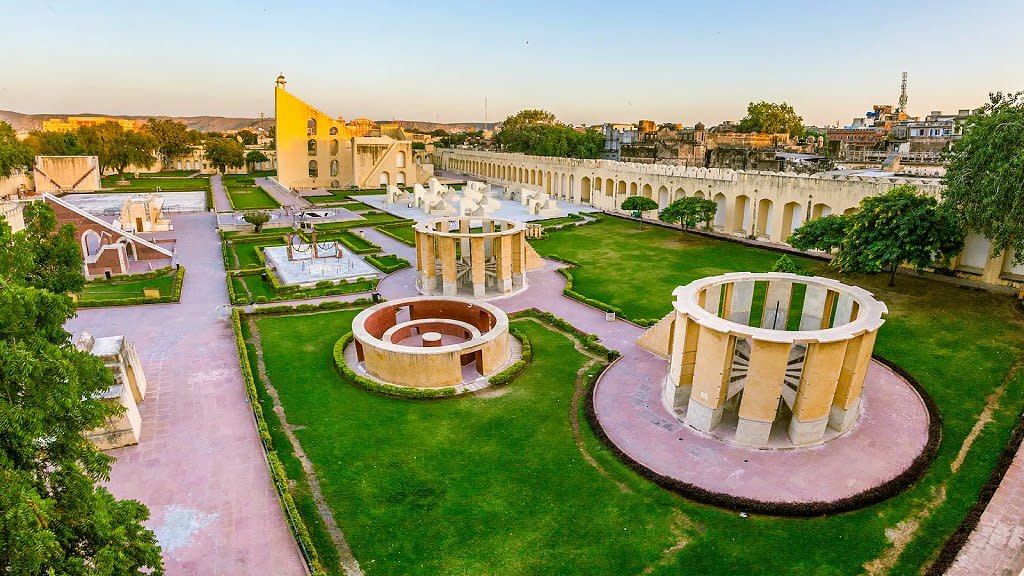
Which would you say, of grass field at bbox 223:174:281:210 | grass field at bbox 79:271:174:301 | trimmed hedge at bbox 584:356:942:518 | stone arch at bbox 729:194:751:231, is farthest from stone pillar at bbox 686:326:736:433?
grass field at bbox 223:174:281:210

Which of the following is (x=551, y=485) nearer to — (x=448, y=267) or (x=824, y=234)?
(x=448, y=267)

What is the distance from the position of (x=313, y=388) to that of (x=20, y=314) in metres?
11.2

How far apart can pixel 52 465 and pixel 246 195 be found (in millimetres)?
63139

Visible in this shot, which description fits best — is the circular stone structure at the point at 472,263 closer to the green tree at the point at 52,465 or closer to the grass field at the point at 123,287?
the grass field at the point at 123,287

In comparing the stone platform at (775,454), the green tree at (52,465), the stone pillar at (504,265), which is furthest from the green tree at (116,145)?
the stone platform at (775,454)

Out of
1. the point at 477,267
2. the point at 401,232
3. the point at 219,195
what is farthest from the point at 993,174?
the point at 219,195

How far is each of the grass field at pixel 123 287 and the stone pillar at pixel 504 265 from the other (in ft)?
52.2

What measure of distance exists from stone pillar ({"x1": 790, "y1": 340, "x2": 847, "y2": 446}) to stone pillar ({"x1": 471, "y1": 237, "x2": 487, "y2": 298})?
15.1m

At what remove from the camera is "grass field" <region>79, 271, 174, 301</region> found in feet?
88.6

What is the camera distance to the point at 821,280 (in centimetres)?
1916

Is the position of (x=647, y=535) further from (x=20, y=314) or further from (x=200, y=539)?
(x=20, y=314)

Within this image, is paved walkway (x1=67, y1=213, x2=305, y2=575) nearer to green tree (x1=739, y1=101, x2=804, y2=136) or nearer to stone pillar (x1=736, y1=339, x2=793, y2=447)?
stone pillar (x1=736, y1=339, x2=793, y2=447)

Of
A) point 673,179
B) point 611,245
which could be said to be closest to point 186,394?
point 611,245

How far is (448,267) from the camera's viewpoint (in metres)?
26.6
